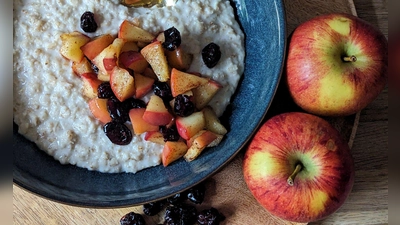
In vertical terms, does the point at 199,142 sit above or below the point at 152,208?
above

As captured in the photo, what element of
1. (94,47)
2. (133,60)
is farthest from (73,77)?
(133,60)

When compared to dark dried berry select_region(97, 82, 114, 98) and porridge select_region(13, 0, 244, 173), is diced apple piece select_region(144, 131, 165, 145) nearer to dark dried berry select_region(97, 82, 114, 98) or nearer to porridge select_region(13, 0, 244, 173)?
porridge select_region(13, 0, 244, 173)

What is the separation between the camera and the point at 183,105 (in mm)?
1753

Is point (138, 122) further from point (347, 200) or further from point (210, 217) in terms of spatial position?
point (347, 200)

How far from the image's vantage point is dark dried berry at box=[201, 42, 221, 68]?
1.84 meters

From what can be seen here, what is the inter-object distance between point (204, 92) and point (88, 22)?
55 centimetres

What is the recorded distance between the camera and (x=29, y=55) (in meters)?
1.83

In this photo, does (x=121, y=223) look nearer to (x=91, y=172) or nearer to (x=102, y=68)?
(x=91, y=172)

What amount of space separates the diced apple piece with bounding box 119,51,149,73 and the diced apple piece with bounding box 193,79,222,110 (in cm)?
24

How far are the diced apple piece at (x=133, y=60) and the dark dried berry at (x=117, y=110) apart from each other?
0.14 m

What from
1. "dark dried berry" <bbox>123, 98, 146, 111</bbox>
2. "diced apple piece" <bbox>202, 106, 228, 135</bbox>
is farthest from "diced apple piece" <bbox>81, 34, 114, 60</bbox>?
"diced apple piece" <bbox>202, 106, 228, 135</bbox>

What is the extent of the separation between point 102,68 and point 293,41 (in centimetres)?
79

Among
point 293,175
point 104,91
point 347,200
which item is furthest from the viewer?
point 347,200

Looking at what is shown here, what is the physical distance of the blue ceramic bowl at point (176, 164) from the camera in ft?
5.63
